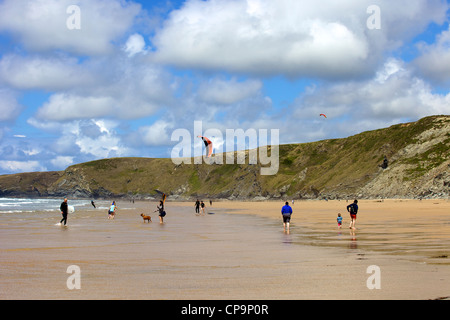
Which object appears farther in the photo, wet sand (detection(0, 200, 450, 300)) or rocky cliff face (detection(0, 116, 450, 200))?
rocky cliff face (detection(0, 116, 450, 200))

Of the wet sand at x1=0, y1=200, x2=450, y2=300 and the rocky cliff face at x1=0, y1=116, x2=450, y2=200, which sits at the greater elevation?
the rocky cliff face at x1=0, y1=116, x2=450, y2=200

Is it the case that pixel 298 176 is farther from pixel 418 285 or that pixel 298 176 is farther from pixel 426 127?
pixel 418 285

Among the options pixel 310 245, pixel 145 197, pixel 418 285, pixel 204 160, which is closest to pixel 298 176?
pixel 204 160

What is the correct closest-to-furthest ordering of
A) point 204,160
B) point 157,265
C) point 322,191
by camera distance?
point 157,265, point 322,191, point 204,160

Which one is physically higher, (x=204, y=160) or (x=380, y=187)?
(x=204, y=160)

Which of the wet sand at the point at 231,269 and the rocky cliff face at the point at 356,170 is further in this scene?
the rocky cliff face at the point at 356,170

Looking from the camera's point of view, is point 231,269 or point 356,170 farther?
point 356,170

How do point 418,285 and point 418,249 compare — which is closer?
point 418,285

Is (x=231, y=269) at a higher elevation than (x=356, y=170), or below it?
below

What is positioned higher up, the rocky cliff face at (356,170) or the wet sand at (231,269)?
the rocky cliff face at (356,170)

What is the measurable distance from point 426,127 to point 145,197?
122778 millimetres

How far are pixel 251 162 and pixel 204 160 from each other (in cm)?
3118
